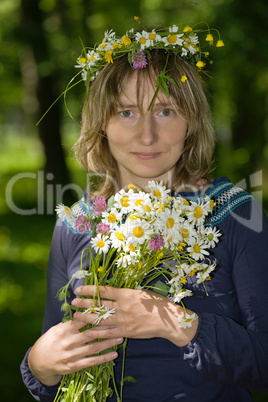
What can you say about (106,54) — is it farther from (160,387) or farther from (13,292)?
(13,292)

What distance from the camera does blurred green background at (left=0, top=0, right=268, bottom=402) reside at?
22.4 ft

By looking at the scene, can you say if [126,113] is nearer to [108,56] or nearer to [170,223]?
[108,56]

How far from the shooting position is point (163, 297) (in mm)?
1765

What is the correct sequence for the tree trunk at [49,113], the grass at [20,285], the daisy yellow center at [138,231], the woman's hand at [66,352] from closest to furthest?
1. the daisy yellow center at [138,231]
2. the woman's hand at [66,352]
3. the grass at [20,285]
4. the tree trunk at [49,113]

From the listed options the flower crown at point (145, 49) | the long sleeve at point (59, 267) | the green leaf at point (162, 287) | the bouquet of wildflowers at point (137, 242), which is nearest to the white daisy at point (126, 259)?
the bouquet of wildflowers at point (137, 242)

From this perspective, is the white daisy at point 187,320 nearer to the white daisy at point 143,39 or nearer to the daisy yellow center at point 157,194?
the daisy yellow center at point 157,194

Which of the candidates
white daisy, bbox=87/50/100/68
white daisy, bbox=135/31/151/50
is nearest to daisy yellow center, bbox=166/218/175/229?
white daisy, bbox=135/31/151/50

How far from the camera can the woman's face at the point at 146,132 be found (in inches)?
77.0

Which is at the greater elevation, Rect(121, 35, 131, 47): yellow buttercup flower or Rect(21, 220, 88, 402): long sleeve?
Rect(121, 35, 131, 47): yellow buttercup flower

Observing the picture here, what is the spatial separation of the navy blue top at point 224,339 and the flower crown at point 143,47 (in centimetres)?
58

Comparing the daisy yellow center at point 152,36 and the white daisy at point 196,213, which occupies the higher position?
the daisy yellow center at point 152,36

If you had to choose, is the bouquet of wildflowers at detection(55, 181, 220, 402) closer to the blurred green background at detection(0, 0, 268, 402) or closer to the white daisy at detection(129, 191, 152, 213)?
the white daisy at detection(129, 191, 152, 213)

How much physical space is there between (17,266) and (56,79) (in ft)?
14.1

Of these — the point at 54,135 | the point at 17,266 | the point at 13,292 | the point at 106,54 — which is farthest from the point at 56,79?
the point at 106,54
